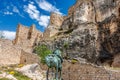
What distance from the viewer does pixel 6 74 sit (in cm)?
2620

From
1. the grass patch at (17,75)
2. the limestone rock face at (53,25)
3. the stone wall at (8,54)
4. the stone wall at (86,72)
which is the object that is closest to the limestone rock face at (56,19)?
the limestone rock face at (53,25)

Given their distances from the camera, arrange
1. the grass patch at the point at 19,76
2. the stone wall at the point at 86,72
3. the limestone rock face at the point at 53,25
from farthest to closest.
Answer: the limestone rock face at the point at 53,25 → the grass patch at the point at 19,76 → the stone wall at the point at 86,72

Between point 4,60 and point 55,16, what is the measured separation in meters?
25.0

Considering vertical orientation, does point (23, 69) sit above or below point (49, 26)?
below

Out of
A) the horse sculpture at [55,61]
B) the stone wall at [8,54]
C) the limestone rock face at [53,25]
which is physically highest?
the limestone rock face at [53,25]

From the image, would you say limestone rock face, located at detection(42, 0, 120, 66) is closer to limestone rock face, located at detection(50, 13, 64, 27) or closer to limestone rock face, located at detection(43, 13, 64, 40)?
limestone rock face, located at detection(43, 13, 64, 40)

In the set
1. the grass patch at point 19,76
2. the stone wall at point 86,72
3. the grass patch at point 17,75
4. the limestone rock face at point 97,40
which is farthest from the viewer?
the limestone rock face at point 97,40

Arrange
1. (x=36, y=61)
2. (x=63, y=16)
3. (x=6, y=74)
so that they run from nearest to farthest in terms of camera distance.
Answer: (x=6, y=74) < (x=36, y=61) < (x=63, y=16)

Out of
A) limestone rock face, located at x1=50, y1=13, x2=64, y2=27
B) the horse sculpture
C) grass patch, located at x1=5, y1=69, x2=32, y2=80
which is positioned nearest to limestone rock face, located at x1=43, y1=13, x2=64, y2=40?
limestone rock face, located at x1=50, y1=13, x2=64, y2=27

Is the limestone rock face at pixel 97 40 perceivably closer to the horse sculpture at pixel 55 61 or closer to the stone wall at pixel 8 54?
the stone wall at pixel 8 54

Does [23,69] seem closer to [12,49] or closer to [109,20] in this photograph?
[12,49]

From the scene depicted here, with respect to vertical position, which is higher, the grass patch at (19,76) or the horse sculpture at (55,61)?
the horse sculpture at (55,61)

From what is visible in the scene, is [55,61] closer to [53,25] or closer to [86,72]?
[86,72]

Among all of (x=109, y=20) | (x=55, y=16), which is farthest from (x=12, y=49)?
(x=55, y=16)
